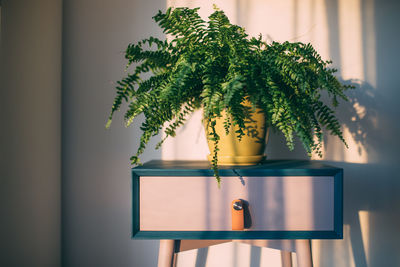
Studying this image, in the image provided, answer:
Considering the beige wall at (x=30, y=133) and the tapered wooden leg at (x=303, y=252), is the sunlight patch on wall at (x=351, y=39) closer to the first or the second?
the tapered wooden leg at (x=303, y=252)

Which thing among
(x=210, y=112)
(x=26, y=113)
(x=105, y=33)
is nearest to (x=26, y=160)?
(x=26, y=113)

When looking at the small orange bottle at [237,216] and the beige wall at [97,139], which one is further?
the beige wall at [97,139]

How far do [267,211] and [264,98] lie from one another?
304mm

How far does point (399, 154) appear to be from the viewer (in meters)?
1.18

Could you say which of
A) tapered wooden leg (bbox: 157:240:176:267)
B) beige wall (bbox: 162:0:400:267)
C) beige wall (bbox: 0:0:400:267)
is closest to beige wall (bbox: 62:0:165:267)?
beige wall (bbox: 0:0:400:267)

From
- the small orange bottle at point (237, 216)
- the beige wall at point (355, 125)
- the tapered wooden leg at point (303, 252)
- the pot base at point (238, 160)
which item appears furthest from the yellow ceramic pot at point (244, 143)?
the beige wall at point (355, 125)

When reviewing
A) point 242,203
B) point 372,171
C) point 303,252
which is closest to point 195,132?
point 242,203

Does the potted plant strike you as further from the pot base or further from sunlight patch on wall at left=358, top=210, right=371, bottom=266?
sunlight patch on wall at left=358, top=210, right=371, bottom=266

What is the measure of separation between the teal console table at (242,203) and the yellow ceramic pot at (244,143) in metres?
0.08

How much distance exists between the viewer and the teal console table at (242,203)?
0.74m

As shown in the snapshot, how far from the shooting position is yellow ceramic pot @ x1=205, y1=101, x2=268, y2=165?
0.81 meters

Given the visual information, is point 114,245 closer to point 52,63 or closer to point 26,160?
point 26,160

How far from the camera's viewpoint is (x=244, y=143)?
823 mm

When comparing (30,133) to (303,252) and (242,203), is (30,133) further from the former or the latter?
(303,252)
